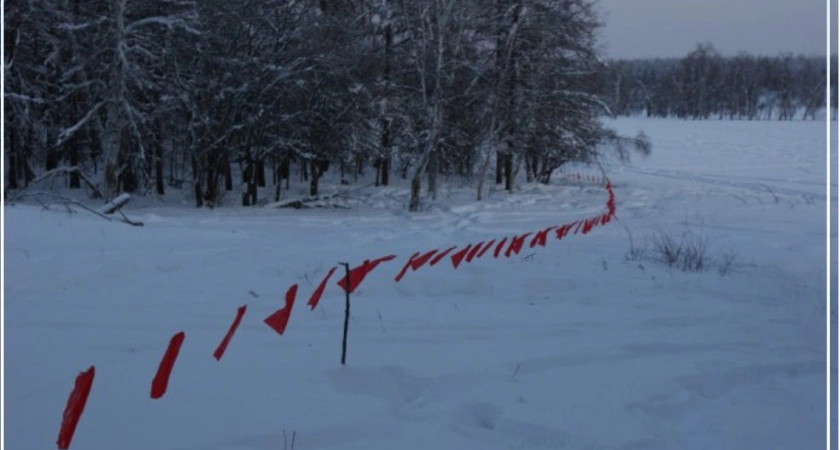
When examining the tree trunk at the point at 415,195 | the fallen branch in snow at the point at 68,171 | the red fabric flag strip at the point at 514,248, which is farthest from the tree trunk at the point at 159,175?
the red fabric flag strip at the point at 514,248

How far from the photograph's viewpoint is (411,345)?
234 inches

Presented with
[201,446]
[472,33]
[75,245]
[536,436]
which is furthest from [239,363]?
[472,33]

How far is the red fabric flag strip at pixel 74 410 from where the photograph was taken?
152 inches

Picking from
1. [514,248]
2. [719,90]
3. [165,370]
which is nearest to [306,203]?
[514,248]

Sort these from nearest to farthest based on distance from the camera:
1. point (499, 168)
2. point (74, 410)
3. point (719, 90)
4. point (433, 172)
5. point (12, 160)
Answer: point (74, 410)
point (12, 160)
point (433, 172)
point (499, 168)
point (719, 90)

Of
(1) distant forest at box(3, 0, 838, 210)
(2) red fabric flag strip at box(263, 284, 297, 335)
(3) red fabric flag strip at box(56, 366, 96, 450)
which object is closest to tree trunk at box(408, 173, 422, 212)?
(1) distant forest at box(3, 0, 838, 210)

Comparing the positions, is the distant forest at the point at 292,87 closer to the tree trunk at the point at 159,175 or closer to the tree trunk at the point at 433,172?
the tree trunk at the point at 433,172

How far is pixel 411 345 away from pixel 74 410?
8.74 ft

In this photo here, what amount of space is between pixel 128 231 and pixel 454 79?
1361cm

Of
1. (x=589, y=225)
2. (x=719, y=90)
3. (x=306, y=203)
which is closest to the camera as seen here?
(x=589, y=225)

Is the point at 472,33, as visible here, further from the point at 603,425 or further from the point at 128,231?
the point at 603,425

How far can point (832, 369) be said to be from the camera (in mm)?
5551

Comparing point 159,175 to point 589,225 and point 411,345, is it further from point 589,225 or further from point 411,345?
point 411,345

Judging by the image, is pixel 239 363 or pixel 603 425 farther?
pixel 239 363
